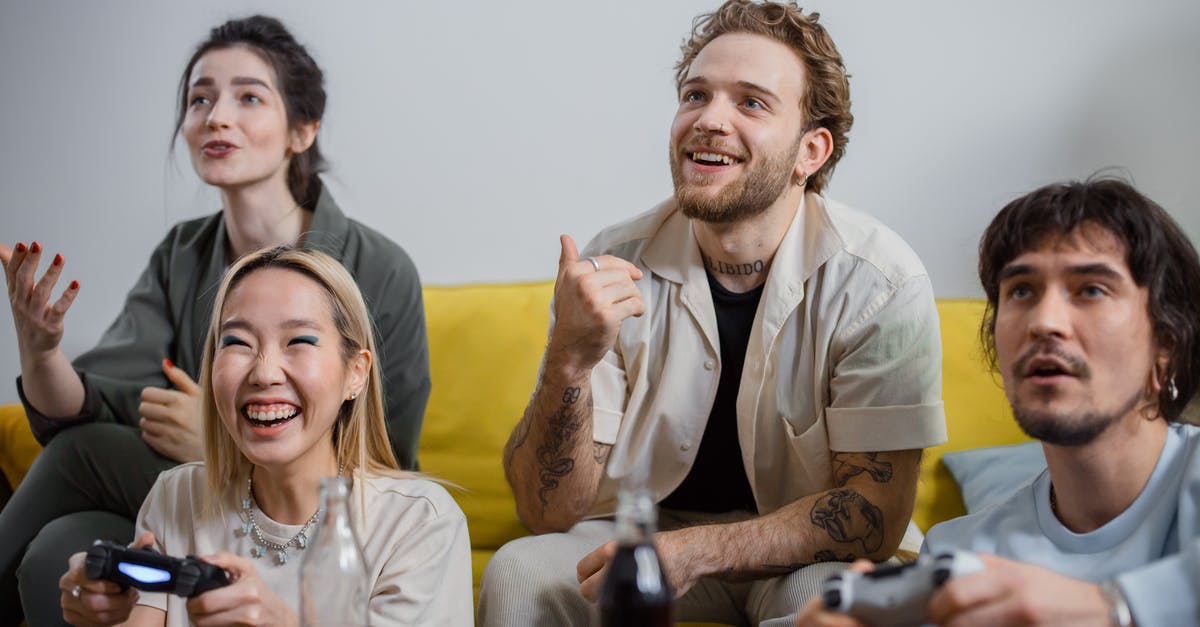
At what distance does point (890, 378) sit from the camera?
1934 millimetres

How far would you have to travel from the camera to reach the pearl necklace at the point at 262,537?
1764mm

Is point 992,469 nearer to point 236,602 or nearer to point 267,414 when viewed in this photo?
point 267,414

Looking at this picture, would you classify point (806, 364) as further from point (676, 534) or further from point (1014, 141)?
point (1014, 141)

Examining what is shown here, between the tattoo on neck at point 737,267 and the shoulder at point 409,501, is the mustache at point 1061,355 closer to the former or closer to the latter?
the tattoo on neck at point 737,267

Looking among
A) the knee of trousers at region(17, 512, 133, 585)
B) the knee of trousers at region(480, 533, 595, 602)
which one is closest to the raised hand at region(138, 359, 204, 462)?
the knee of trousers at region(17, 512, 133, 585)

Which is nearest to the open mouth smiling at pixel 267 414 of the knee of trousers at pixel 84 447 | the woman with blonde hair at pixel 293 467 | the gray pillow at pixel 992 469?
the woman with blonde hair at pixel 293 467

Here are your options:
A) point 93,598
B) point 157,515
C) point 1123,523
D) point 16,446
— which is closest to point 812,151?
point 1123,523

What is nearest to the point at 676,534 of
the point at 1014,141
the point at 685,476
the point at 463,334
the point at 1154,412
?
the point at 685,476

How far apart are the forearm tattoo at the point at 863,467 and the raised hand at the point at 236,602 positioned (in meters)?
0.92

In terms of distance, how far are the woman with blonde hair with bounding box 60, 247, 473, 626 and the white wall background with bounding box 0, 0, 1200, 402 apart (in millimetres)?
1181

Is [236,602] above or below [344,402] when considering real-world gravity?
below

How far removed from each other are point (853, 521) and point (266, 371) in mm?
915

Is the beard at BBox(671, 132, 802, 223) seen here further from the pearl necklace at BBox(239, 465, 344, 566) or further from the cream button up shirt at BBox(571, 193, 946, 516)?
the pearl necklace at BBox(239, 465, 344, 566)

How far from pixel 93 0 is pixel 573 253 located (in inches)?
81.0
